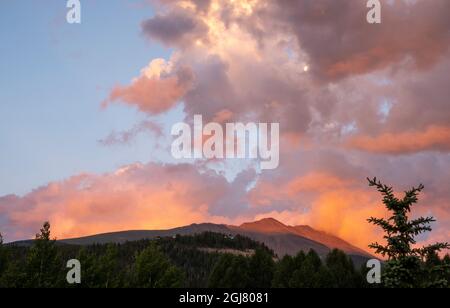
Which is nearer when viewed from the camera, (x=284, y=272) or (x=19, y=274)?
(x=19, y=274)

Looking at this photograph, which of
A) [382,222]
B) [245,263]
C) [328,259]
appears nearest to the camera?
[382,222]

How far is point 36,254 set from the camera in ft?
163

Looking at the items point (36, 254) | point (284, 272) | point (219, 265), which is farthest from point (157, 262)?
point (284, 272)

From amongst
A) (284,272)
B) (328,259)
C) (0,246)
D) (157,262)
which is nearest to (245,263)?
(284,272)

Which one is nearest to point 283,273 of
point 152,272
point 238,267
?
point 238,267

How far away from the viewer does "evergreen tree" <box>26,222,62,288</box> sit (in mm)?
48812

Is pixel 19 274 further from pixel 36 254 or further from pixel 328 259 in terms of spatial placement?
pixel 328 259

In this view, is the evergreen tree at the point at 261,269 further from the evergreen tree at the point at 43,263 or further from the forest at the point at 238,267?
the evergreen tree at the point at 43,263

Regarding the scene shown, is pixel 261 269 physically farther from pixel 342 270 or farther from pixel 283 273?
pixel 342 270

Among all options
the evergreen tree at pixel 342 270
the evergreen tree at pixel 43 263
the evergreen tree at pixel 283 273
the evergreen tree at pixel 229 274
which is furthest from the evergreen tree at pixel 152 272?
the evergreen tree at pixel 342 270
